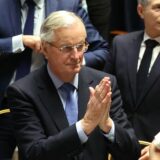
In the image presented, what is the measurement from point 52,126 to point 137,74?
0.58 m

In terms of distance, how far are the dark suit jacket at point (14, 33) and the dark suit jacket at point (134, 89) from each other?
11cm

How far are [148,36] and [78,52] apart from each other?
0.55 metres

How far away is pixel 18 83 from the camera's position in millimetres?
2268

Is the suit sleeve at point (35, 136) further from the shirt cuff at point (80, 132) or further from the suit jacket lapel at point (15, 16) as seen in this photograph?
the suit jacket lapel at point (15, 16)

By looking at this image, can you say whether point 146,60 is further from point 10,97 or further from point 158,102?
point 10,97

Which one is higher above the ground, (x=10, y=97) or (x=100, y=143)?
(x=10, y=97)

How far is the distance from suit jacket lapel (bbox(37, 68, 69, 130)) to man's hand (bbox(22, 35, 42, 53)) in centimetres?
25

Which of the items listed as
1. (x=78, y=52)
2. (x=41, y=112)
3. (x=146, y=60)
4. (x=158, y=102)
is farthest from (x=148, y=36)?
(x=41, y=112)

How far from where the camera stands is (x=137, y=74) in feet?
8.46

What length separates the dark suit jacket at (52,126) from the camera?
2.11 meters

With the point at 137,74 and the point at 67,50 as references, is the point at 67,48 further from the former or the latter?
the point at 137,74

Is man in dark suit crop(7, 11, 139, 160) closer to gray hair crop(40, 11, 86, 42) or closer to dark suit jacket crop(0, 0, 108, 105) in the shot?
gray hair crop(40, 11, 86, 42)

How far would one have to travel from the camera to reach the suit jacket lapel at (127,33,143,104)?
2.58 m

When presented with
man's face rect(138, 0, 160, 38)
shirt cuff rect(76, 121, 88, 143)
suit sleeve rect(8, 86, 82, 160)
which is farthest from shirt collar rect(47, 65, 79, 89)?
man's face rect(138, 0, 160, 38)
